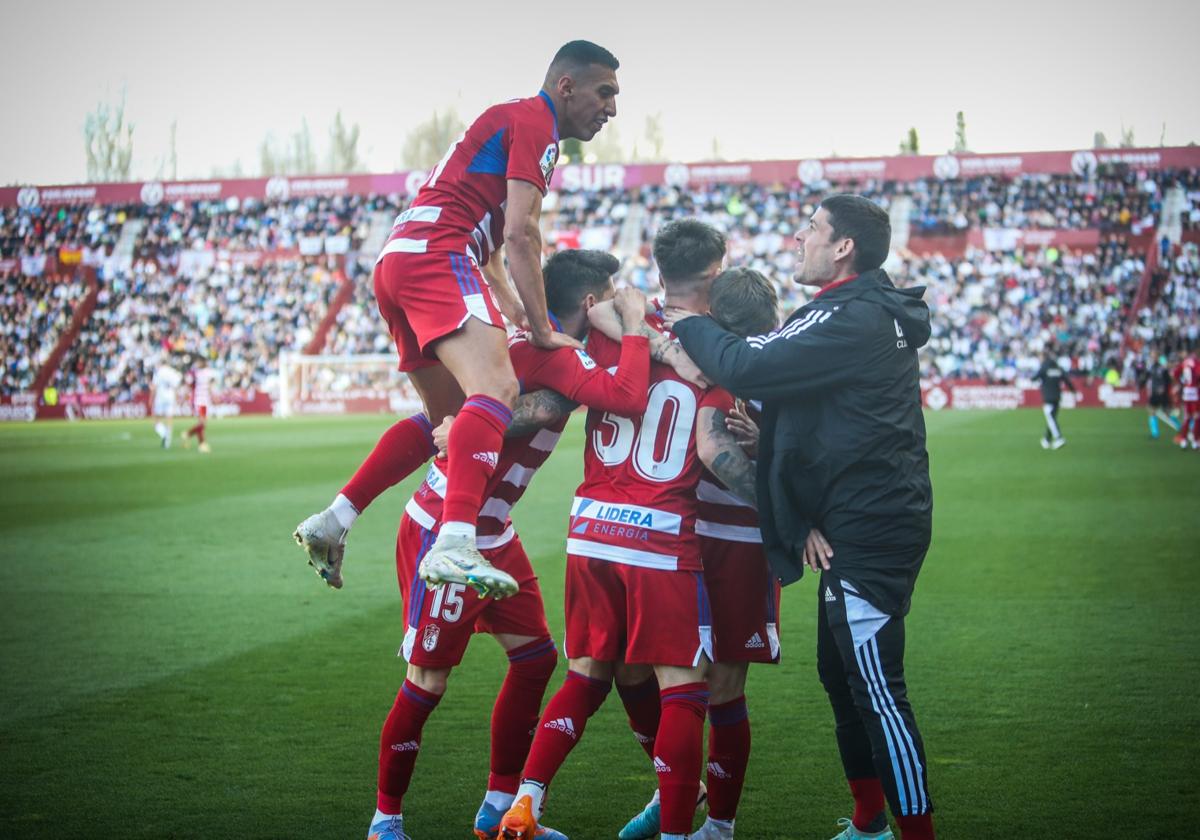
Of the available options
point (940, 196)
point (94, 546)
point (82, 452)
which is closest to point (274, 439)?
point (82, 452)

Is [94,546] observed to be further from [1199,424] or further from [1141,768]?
[1199,424]

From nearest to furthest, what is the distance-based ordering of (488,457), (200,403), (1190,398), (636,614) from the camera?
(636,614), (488,457), (1190,398), (200,403)

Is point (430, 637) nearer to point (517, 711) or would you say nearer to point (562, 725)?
point (517, 711)

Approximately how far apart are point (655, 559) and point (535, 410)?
732mm

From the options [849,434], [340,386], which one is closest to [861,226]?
[849,434]

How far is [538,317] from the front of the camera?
4.28 metres

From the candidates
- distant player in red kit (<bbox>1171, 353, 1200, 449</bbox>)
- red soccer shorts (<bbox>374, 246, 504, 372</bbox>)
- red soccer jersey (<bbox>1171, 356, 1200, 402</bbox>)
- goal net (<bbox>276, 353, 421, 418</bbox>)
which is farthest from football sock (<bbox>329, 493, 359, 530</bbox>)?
goal net (<bbox>276, 353, 421, 418</bbox>)

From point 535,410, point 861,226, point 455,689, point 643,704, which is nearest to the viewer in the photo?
point 861,226

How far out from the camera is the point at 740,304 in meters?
4.25

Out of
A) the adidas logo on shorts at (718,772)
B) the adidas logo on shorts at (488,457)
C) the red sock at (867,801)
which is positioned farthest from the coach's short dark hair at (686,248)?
the red sock at (867,801)

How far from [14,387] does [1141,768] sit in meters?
45.1

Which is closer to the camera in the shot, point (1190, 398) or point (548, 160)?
point (548, 160)

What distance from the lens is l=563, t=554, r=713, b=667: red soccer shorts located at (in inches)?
155

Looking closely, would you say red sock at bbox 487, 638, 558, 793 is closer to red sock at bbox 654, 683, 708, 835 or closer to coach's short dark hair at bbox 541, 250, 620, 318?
red sock at bbox 654, 683, 708, 835
